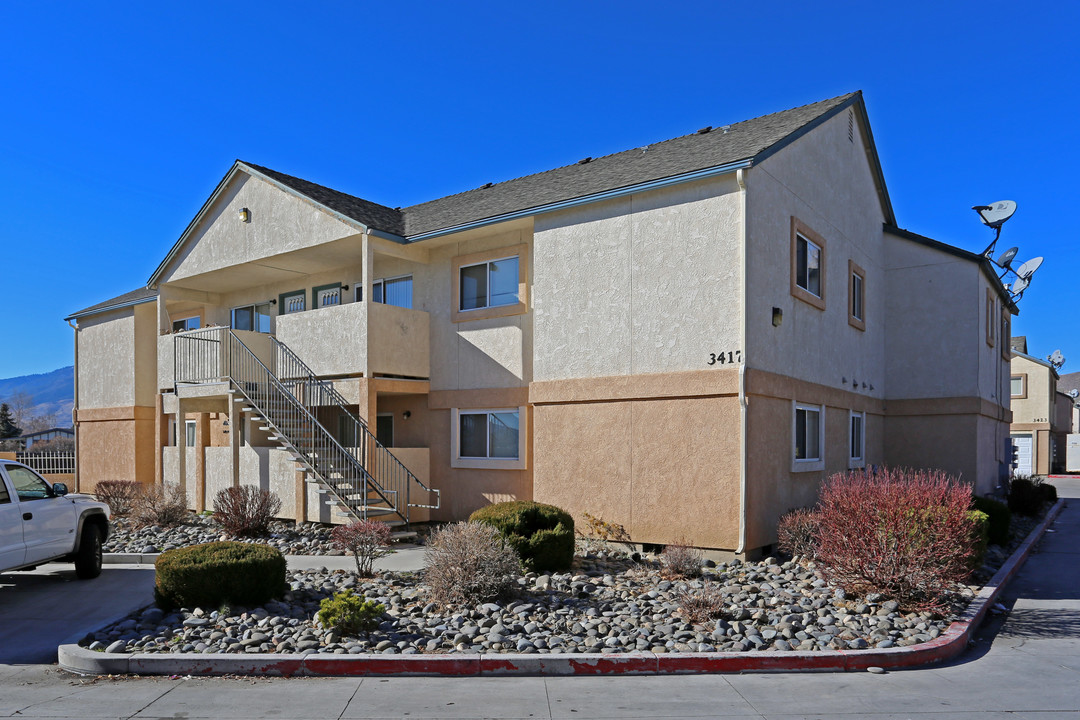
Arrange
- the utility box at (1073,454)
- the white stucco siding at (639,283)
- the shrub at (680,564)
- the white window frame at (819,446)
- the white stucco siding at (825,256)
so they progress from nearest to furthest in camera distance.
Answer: the shrub at (680,564)
the white stucco siding at (639,283)
the white stucco siding at (825,256)
the white window frame at (819,446)
the utility box at (1073,454)

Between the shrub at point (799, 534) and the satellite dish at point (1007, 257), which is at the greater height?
the satellite dish at point (1007, 257)

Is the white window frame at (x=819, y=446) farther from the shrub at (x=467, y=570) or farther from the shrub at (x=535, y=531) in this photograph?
the shrub at (x=467, y=570)

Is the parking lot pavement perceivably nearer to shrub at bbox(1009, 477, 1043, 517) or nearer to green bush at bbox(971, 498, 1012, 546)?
green bush at bbox(971, 498, 1012, 546)

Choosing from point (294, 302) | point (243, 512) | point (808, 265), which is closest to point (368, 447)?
point (243, 512)

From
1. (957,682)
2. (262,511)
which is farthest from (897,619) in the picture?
(262,511)

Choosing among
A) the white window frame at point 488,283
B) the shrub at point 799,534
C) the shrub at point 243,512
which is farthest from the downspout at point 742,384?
the shrub at point 243,512

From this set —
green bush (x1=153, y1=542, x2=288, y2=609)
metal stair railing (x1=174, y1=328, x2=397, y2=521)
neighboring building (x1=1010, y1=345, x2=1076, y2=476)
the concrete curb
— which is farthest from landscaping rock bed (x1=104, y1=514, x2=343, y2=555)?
neighboring building (x1=1010, y1=345, x2=1076, y2=476)

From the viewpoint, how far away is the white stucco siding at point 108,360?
22.8m

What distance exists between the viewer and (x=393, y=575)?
10695 mm

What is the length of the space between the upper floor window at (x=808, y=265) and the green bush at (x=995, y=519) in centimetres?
455

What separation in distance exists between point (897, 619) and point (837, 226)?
31.1ft

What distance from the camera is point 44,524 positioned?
10.3 meters

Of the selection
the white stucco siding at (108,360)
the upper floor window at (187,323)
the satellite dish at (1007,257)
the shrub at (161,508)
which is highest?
the satellite dish at (1007,257)

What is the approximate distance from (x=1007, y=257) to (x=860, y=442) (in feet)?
25.5
